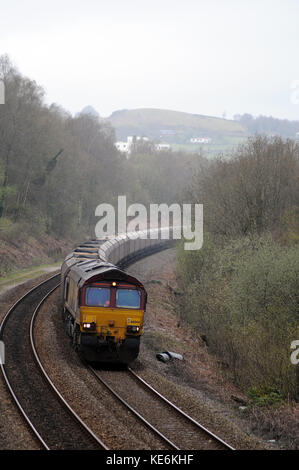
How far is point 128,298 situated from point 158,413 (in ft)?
16.6

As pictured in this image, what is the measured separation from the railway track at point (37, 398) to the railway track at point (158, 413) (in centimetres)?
156

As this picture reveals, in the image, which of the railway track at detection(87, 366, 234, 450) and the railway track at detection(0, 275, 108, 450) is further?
the railway track at detection(87, 366, 234, 450)

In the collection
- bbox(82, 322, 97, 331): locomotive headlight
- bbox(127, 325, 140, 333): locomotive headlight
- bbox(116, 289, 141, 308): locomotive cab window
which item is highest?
bbox(116, 289, 141, 308): locomotive cab window

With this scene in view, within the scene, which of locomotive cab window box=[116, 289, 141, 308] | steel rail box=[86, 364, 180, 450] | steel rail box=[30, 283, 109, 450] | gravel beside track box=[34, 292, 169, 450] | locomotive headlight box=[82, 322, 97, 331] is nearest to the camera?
steel rail box=[30, 283, 109, 450]

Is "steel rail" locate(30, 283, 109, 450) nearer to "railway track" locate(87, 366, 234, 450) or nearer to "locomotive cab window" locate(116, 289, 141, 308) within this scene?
"railway track" locate(87, 366, 234, 450)

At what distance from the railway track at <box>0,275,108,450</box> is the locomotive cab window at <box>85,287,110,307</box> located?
2.55m

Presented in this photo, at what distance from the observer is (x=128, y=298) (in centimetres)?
1806

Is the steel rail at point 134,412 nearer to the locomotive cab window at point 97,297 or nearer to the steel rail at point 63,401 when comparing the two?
the steel rail at point 63,401

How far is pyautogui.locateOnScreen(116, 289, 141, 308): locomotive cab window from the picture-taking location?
58.9ft

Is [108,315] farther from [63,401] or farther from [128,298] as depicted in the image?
[63,401]

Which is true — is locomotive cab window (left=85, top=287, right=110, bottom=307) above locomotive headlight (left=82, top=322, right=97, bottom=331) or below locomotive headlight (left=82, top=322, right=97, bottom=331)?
above

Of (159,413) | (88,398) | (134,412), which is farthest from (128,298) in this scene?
(134,412)

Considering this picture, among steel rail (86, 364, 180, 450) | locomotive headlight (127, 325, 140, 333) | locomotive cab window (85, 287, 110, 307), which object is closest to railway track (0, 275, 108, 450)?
steel rail (86, 364, 180, 450)
